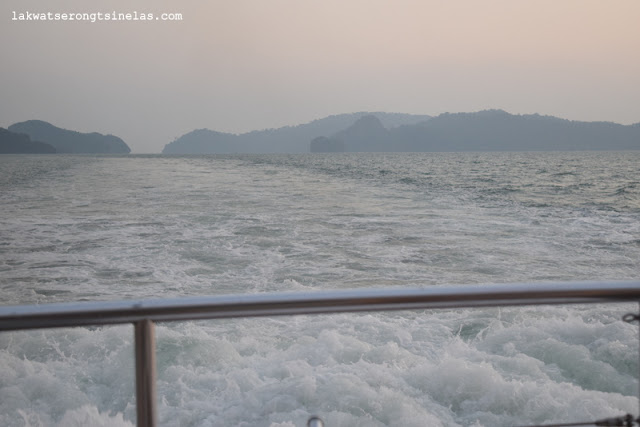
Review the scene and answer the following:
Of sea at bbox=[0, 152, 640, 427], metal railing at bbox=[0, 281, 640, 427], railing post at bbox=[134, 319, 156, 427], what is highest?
metal railing at bbox=[0, 281, 640, 427]

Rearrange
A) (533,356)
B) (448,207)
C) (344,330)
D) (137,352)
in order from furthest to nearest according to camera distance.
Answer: (448,207)
(344,330)
(533,356)
(137,352)

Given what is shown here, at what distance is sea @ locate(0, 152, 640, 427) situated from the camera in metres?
3.70

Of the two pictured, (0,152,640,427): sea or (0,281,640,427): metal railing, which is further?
(0,152,640,427): sea

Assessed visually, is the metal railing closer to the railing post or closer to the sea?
the railing post

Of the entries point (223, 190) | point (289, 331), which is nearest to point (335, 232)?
point (289, 331)

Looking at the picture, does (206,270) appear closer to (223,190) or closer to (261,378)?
(261,378)

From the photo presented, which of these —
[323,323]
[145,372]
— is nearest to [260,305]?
[145,372]

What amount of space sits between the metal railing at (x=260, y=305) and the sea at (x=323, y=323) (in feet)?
3.14

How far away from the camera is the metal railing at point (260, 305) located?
71cm

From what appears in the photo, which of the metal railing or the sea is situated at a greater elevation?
the metal railing

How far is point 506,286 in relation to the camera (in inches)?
31.2

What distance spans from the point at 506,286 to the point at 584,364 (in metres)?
4.25

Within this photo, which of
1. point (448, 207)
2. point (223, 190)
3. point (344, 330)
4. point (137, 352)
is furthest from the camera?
point (223, 190)

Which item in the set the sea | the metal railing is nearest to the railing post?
the metal railing
